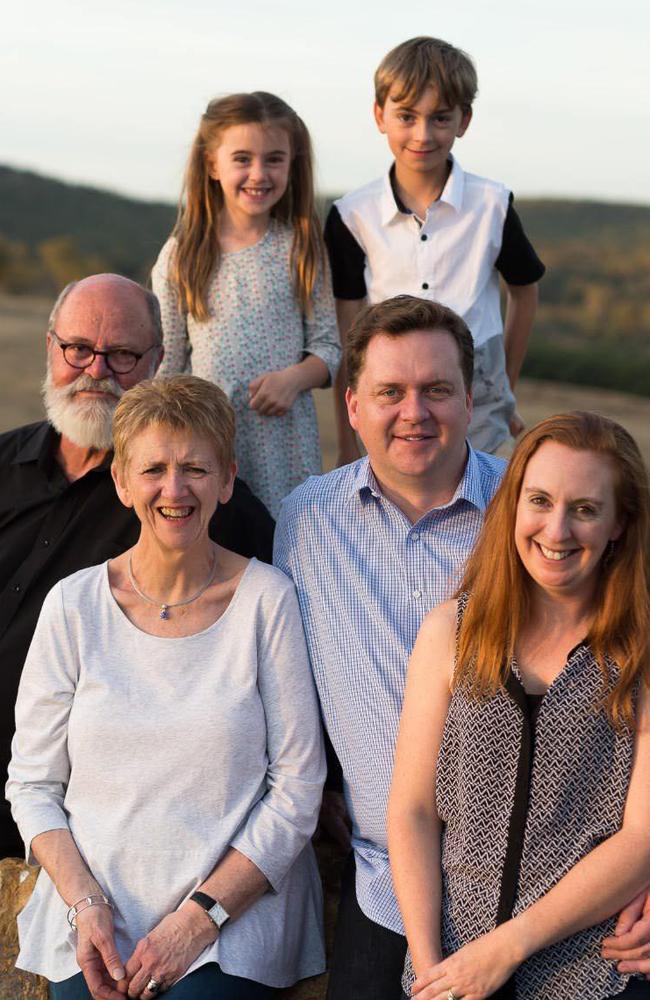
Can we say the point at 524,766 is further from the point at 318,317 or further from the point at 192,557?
→ the point at 318,317

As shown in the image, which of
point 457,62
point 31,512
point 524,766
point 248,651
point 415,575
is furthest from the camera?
point 457,62

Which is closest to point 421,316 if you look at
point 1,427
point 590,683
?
point 590,683

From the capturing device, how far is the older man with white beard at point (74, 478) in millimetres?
3846

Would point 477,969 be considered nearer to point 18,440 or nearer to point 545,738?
point 545,738

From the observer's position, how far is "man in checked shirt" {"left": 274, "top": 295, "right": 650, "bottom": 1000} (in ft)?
10.8

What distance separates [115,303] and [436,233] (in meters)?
1.41

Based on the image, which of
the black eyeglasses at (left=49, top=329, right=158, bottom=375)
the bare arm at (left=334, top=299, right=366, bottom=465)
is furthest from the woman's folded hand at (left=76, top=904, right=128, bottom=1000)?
the bare arm at (left=334, top=299, right=366, bottom=465)

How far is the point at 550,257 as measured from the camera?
4878cm

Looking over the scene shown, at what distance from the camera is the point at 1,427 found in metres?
15.5

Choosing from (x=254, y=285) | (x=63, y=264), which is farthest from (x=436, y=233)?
(x=63, y=264)

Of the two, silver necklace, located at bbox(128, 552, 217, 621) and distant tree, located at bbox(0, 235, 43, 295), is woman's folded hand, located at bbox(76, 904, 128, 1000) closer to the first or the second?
silver necklace, located at bbox(128, 552, 217, 621)

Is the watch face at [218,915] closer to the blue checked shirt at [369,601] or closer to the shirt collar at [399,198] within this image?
the blue checked shirt at [369,601]

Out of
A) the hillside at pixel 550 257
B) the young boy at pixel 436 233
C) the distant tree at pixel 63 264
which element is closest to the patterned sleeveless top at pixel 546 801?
the young boy at pixel 436 233

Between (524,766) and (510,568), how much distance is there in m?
0.45
